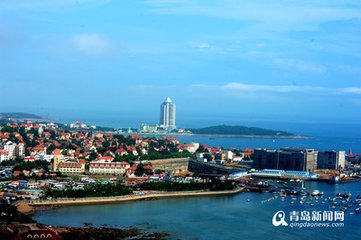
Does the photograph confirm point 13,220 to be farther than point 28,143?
No

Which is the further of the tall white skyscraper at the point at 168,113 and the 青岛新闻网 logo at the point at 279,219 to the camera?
the tall white skyscraper at the point at 168,113

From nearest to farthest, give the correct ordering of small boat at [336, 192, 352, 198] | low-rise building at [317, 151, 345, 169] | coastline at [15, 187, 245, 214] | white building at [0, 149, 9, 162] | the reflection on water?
1. the reflection on water
2. coastline at [15, 187, 245, 214]
3. small boat at [336, 192, 352, 198]
4. white building at [0, 149, 9, 162]
5. low-rise building at [317, 151, 345, 169]

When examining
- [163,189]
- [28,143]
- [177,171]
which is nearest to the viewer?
[163,189]

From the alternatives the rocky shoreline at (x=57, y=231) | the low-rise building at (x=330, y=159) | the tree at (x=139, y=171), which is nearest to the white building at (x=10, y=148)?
the tree at (x=139, y=171)

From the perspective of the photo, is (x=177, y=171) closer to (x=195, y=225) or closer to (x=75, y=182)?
(x=75, y=182)

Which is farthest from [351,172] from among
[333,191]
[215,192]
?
[215,192]

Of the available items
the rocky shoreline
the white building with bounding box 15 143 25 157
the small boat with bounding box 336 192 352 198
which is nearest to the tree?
the white building with bounding box 15 143 25 157

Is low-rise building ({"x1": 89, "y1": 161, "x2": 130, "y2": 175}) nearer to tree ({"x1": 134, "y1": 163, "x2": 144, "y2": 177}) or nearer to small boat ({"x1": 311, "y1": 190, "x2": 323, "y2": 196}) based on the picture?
→ tree ({"x1": 134, "y1": 163, "x2": 144, "y2": 177})

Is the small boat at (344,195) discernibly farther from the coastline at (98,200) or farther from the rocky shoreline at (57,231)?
the rocky shoreline at (57,231)

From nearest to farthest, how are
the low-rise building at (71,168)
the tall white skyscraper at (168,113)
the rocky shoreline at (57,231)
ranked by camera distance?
1. the rocky shoreline at (57,231)
2. the low-rise building at (71,168)
3. the tall white skyscraper at (168,113)
